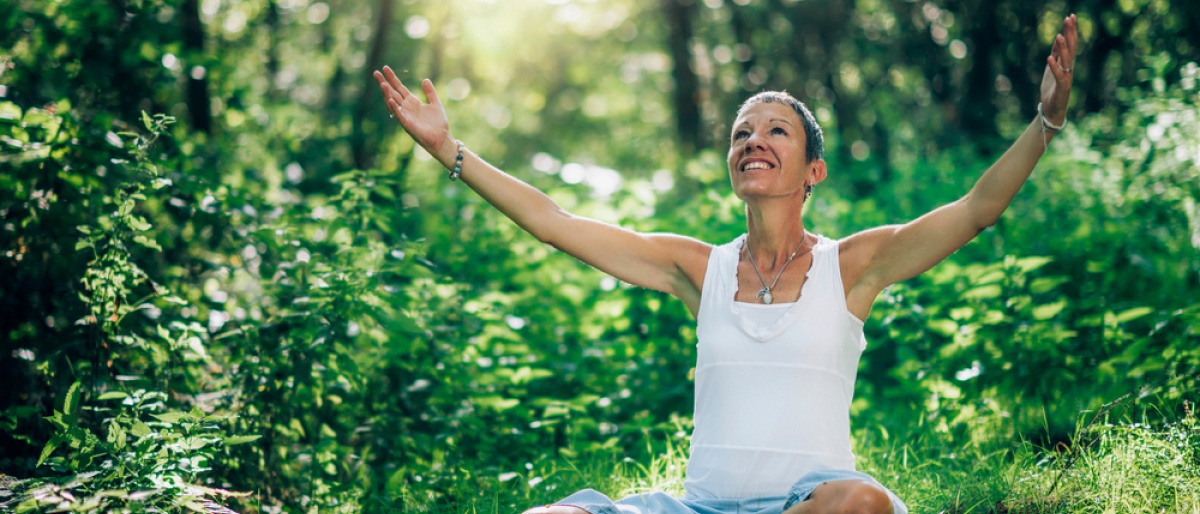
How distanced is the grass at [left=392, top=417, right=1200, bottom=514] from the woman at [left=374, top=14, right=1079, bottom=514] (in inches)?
38.7

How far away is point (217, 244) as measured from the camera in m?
5.08

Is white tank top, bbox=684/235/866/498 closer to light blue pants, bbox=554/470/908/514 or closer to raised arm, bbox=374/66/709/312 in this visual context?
light blue pants, bbox=554/470/908/514

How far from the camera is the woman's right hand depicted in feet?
10.9

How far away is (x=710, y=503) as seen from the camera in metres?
3.05

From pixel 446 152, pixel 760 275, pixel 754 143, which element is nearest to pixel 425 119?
pixel 446 152

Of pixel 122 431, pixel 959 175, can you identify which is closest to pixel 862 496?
pixel 122 431

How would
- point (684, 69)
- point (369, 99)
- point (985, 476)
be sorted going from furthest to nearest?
A: 1. point (684, 69)
2. point (369, 99)
3. point (985, 476)

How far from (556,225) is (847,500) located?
128 cm

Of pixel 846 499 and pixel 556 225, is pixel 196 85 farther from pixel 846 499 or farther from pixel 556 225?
pixel 846 499

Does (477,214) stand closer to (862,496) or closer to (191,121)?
(191,121)

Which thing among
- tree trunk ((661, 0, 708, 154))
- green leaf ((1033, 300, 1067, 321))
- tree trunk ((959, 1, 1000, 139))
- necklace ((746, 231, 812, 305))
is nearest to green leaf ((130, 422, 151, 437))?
necklace ((746, 231, 812, 305))

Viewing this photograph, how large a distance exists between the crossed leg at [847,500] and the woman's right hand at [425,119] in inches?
59.3

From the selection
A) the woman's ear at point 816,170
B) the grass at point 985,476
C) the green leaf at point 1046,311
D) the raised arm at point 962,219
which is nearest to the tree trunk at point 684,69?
the green leaf at point 1046,311

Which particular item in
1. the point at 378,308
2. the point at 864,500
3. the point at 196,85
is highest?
the point at 196,85
